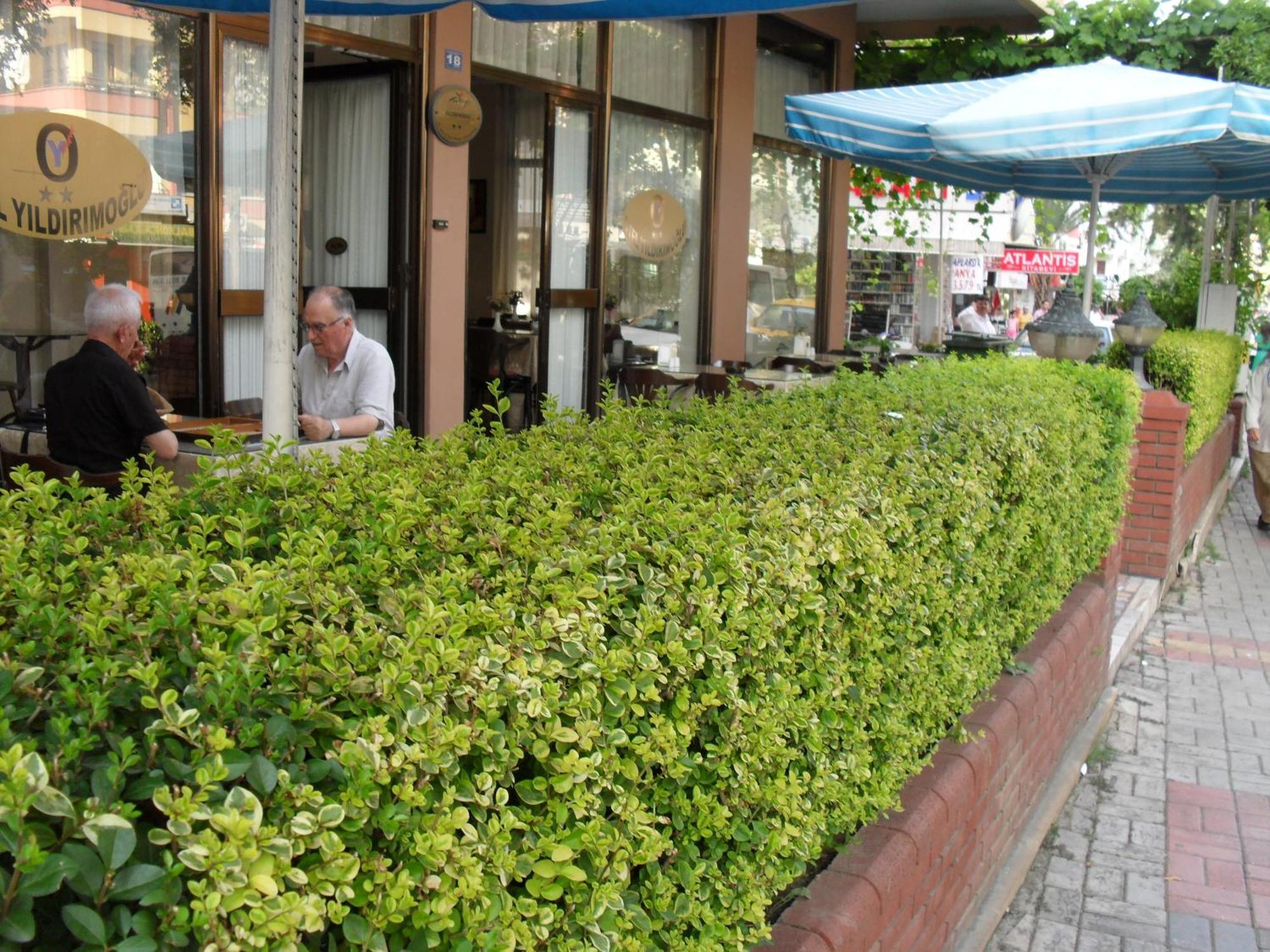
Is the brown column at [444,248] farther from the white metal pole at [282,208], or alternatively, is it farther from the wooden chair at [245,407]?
the white metal pole at [282,208]

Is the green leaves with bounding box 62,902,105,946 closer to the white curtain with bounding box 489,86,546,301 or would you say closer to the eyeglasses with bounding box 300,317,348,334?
the eyeglasses with bounding box 300,317,348,334

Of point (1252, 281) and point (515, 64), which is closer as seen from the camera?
point (515, 64)

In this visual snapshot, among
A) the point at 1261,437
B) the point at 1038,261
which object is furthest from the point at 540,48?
the point at 1038,261

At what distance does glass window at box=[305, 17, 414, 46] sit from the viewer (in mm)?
7758

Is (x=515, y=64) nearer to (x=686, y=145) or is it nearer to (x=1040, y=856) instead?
(x=686, y=145)

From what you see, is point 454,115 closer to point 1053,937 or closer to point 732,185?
point 732,185

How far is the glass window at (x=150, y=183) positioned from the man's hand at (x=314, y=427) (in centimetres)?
186

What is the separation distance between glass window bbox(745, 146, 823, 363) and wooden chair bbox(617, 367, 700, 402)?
282cm

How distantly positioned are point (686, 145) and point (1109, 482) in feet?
20.5

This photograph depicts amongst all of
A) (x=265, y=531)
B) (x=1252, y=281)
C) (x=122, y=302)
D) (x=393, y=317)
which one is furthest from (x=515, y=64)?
(x=1252, y=281)

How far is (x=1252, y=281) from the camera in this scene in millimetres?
18234

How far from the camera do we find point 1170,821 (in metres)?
5.64

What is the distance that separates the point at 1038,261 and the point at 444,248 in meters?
23.6

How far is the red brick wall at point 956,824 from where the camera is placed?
302cm
